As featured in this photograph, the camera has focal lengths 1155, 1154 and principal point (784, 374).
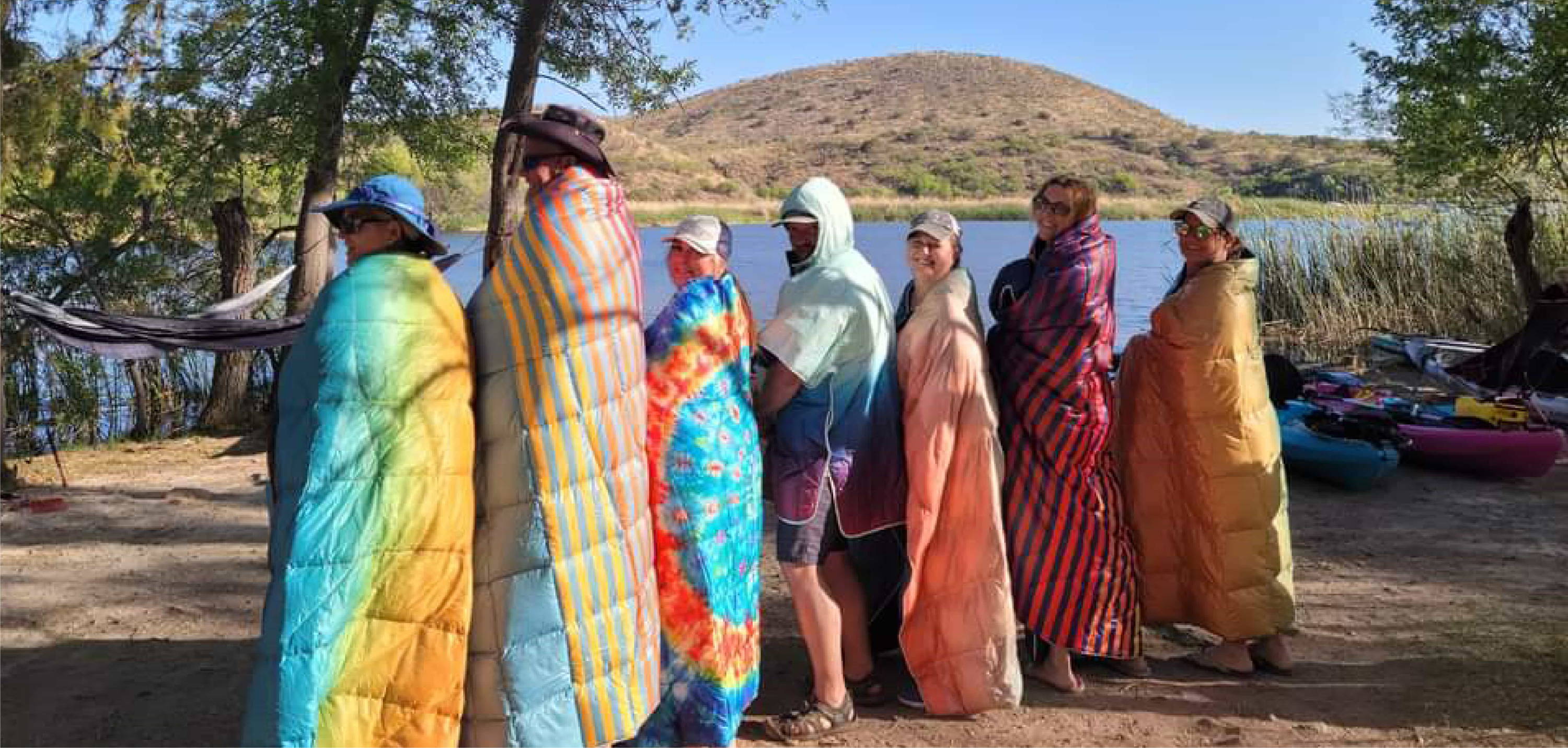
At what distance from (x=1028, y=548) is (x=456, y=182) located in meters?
8.20

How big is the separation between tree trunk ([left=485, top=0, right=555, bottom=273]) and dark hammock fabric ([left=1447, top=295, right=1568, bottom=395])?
6249 mm

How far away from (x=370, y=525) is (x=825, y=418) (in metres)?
1.22

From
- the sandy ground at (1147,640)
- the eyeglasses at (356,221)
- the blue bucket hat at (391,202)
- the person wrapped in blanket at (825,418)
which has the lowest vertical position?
the sandy ground at (1147,640)

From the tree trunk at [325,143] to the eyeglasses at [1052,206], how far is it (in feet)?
21.3

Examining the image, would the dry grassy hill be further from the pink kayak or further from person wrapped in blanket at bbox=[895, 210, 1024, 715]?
person wrapped in blanket at bbox=[895, 210, 1024, 715]

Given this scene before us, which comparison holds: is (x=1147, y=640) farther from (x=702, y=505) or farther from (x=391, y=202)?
(x=391, y=202)

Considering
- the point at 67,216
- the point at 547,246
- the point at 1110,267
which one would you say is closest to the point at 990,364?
the point at 1110,267

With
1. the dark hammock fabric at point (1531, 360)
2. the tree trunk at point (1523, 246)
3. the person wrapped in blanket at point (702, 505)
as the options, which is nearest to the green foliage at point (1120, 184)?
the tree trunk at point (1523, 246)

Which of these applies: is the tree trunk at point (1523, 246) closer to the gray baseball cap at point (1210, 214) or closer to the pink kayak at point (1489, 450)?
the pink kayak at point (1489, 450)

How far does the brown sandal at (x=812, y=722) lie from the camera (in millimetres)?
3139

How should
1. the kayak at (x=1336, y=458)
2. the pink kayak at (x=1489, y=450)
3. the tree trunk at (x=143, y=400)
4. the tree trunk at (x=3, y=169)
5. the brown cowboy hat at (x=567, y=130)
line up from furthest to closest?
the tree trunk at (x=143, y=400), the pink kayak at (x=1489, y=450), the kayak at (x=1336, y=458), the tree trunk at (x=3, y=169), the brown cowboy hat at (x=567, y=130)

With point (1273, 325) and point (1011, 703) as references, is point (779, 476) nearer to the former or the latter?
point (1011, 703)

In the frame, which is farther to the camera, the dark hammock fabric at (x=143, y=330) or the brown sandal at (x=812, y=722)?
the dark hammock fabric at (x=143, y=330)

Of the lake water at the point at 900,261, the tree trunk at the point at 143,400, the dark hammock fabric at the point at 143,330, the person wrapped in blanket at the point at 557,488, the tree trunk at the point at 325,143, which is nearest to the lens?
the person wrapped in blanket at the point at 557,488
